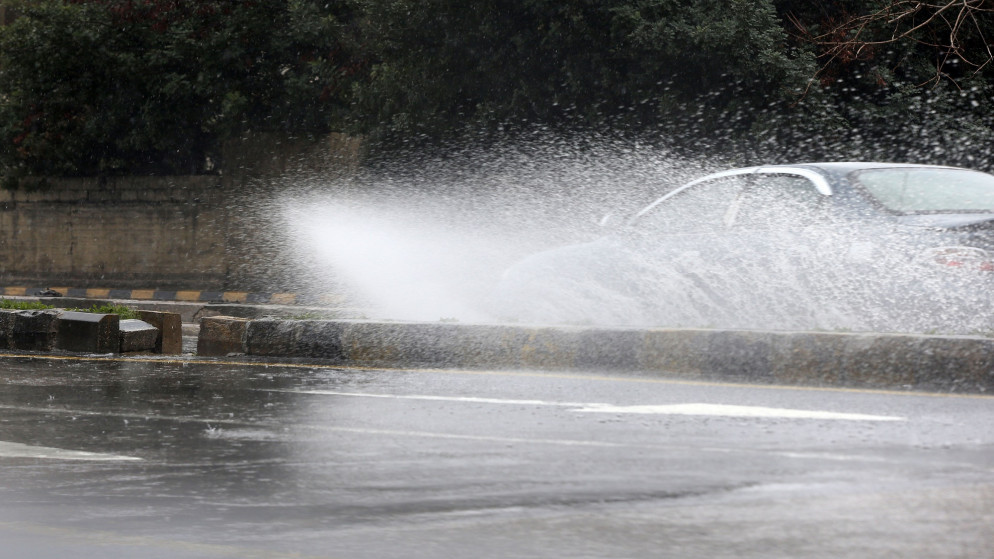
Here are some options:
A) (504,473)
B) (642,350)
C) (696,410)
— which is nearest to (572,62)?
(642,350)

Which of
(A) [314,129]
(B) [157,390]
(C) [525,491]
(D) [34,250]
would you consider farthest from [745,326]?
(D) [34,250]

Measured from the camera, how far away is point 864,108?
774 inches

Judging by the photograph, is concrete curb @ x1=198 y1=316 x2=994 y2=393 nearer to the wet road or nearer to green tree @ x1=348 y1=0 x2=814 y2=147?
the wet road

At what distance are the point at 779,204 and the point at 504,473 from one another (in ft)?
18.6

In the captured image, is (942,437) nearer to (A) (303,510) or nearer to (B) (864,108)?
(A) (303,510)

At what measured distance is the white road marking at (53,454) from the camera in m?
6.42

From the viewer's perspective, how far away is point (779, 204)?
1077 centimetres

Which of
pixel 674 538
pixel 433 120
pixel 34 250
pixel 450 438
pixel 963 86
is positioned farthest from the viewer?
pixel 34 250

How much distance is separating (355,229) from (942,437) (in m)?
18.0

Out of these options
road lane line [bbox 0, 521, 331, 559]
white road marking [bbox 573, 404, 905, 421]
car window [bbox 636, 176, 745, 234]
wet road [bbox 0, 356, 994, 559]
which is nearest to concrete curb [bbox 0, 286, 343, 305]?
car window [bbox 636, 176, 745, 234]

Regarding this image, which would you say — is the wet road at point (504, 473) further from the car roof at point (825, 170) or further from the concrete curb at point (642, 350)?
the car roof at point (825, 170)

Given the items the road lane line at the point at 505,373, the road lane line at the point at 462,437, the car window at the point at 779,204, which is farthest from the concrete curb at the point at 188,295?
the road lane line at the point at 462,437

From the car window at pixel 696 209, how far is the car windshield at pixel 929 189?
1.10 metres

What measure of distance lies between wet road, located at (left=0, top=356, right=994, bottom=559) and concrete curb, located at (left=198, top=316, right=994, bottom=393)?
0.55 m
